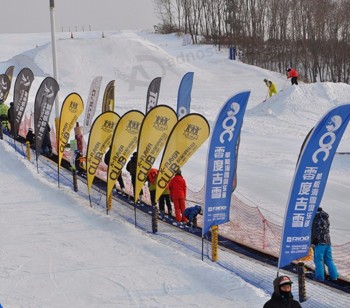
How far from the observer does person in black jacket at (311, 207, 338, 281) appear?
26.4ft

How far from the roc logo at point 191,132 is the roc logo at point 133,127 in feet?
5.45

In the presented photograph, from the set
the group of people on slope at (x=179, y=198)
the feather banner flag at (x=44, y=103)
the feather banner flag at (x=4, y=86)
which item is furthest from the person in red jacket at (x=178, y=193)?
the feather banner flag at (x=4, y=86)

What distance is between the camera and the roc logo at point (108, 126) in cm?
1202

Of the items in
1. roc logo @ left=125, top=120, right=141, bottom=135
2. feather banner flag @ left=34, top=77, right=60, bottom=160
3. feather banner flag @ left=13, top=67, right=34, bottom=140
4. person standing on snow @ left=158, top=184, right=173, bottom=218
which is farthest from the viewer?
feather banner flag @ left=13, top=67, right=34, bottom=140

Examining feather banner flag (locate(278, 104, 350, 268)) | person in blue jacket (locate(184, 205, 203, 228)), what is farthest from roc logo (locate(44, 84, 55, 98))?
feather banner flag (locate(278, 104, 350, 268))

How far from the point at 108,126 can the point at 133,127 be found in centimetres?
98

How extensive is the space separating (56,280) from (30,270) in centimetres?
67

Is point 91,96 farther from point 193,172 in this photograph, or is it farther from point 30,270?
point 30,270

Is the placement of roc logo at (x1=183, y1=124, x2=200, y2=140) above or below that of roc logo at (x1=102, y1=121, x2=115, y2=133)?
above

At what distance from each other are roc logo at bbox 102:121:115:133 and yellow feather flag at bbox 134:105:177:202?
1564mm

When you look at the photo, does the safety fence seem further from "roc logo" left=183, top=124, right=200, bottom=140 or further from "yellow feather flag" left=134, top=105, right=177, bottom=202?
"roc logo" left=183, top=124, right=200, bottom=140

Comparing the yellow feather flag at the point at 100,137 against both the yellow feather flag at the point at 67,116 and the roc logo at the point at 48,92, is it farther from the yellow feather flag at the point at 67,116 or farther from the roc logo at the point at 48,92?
the roc logo at the point at 48,92

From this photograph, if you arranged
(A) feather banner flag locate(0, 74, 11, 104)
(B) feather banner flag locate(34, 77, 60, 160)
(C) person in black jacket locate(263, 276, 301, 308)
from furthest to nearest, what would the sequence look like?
(A) feather banner flag locate(0, 74, 11, 104) → (B) feather banner flag locate(34, 77, 60, 160) → (C) person in black jacket locate(263, 276, 301, 308)

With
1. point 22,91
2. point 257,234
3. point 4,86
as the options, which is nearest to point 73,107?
point 22,91
